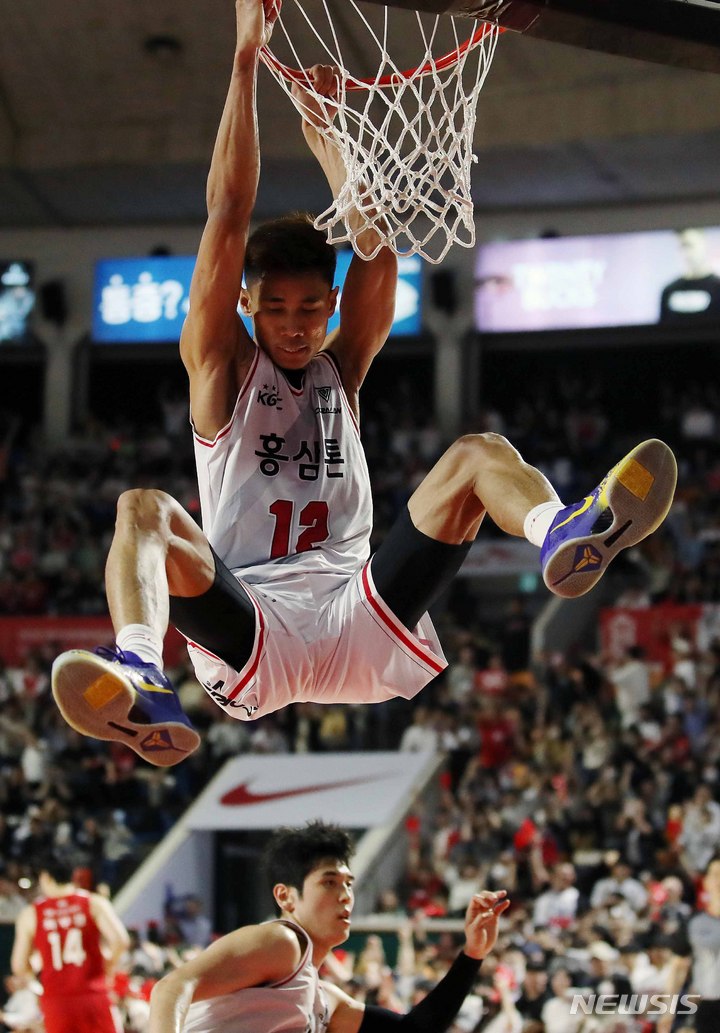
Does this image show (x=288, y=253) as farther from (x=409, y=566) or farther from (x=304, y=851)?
(x=304, y=851)

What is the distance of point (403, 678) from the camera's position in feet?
14.4

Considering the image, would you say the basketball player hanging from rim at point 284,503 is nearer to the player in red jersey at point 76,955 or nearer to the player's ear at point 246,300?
the player's ear at point 246,300

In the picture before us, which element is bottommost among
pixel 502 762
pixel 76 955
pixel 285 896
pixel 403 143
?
pixel 502 762

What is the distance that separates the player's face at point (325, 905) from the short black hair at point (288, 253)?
75.0 inches

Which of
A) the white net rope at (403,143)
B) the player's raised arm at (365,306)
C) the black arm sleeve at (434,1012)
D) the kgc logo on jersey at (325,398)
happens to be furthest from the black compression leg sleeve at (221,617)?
the black arm sleeve at (434,1012)

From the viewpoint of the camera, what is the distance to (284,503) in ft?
14.2

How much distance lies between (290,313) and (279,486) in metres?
0.52

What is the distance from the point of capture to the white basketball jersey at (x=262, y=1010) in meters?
4.43

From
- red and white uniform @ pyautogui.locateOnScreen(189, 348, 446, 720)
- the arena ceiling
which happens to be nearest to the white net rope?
red and white uniform @ pyautogui.locateOnScreen(189, 348, 446, 720)

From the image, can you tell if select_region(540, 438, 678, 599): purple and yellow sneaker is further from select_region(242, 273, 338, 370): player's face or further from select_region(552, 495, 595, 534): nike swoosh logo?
select_region(242, 273, 338, 370): player's face

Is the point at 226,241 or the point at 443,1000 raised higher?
the point at 226,241

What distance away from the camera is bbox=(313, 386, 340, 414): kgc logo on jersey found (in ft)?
14.7

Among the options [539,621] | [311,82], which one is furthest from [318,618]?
[539,621]

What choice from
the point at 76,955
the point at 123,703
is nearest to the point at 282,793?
the point at 76,955
